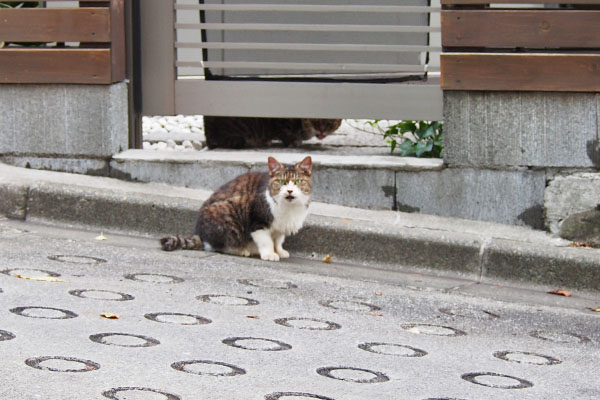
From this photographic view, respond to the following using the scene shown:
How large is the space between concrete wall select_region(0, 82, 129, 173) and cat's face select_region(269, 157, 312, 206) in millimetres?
1413

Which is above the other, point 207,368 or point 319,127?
point 319,127

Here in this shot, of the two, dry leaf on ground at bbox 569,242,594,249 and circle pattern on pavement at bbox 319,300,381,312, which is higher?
A: dry leaf on ground at bbox 569,242,594,249

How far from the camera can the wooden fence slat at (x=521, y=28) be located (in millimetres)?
5934

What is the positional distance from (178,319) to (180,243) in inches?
68.8

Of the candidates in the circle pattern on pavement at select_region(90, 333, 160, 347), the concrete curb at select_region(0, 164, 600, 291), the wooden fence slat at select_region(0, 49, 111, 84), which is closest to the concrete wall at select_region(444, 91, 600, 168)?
the concrete curb at select_region(0, 164, 600, 291)

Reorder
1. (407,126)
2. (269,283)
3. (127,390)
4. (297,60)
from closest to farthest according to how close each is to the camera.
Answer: (127,390) → (269,283) → (407,126) → (297,60)

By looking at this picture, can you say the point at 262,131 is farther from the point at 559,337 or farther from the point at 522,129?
the point at 559,337

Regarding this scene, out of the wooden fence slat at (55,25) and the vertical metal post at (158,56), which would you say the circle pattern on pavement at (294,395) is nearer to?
the wooden fence slat at (55,25)

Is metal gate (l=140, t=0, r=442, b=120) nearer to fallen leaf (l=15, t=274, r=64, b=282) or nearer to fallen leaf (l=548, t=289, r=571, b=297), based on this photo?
fallen leaf (l=548, t=289, r=571, b=297)

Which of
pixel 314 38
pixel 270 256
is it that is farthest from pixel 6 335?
pixel 314 38

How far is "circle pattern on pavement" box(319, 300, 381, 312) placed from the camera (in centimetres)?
490

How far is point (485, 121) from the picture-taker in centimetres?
621

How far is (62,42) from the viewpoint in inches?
266

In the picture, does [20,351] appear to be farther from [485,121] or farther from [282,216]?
[485,121]
